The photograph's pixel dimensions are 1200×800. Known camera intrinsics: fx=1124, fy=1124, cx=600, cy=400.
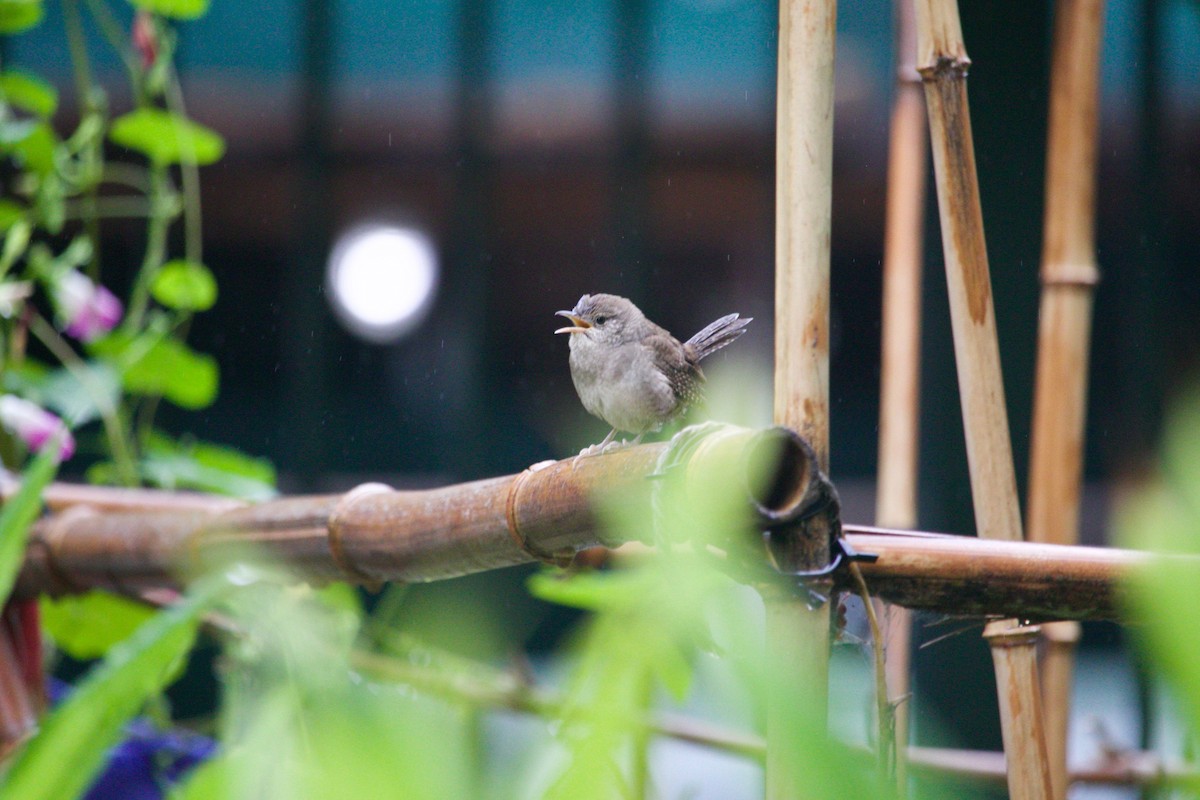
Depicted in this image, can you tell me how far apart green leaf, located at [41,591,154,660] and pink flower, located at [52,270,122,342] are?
0.43m

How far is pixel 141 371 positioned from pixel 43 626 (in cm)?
41

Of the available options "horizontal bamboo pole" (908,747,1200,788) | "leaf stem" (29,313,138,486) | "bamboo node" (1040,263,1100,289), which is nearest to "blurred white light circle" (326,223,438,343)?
"leaf stem" (29,313,138,486)

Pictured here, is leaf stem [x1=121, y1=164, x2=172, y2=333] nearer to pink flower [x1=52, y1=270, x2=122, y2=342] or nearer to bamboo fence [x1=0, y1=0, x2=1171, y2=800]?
pink flower [x1=52, y1=270, x2=122, y2=342]

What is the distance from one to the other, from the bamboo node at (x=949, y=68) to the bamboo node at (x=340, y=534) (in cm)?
63

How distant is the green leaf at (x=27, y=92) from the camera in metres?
1.67

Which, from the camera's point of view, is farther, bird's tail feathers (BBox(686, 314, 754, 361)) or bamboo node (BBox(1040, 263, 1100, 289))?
bird's tail feathers (BBox(686, 314, 754, 361))

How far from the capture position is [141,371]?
1.76 metres

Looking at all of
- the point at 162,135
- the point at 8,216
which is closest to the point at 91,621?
the point at 8,216

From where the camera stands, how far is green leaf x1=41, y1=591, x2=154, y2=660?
1603 mm

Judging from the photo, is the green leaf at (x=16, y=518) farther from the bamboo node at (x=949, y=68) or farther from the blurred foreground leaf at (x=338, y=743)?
the bamboo node at (x=949, y=68)

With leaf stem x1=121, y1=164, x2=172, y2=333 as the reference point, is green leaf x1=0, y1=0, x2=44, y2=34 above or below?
above

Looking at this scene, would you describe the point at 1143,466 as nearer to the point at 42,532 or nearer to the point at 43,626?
the point at 42,532

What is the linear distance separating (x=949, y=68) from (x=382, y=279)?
5.84ft

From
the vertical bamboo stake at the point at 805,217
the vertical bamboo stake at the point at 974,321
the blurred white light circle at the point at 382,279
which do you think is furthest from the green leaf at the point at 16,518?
the blurred white light circle at the point at 382,279
